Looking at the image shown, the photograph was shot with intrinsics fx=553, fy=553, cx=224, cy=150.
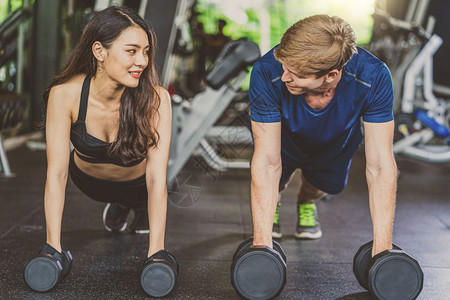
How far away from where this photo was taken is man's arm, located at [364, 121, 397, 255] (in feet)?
4.82

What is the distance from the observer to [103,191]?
193cm

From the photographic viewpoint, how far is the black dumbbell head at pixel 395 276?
4.53 ft

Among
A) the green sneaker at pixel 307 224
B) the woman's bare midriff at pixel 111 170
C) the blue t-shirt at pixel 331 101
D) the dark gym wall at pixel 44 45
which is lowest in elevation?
the dark gym wall at pixel 44 45

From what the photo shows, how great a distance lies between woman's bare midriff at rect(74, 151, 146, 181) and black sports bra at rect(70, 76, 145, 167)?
1.2 inches

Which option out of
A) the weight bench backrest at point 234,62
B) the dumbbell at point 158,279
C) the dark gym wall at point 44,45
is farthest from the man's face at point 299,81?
the dark gym wall at point 44,45

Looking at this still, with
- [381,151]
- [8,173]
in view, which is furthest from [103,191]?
[8,173]

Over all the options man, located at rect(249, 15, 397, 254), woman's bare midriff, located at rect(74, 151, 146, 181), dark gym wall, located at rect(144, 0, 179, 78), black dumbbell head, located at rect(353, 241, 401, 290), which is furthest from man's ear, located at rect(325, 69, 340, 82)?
dark gym wall, located at rect(144, 0, 179, 78)

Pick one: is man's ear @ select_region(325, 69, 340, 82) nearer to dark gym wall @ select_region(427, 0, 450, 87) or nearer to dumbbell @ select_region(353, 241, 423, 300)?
dumbbell @ select_region(353, 241, 423, 300)

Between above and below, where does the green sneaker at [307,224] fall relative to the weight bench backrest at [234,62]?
below

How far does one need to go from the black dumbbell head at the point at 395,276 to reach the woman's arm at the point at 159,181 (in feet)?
1.89

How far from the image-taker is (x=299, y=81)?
56.3 inches

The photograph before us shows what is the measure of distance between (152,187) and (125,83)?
0.30 m

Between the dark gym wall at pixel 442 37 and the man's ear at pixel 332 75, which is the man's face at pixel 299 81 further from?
the dark gym wall at pixel 442 37

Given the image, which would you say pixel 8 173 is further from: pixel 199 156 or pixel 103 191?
pixel 103 191
